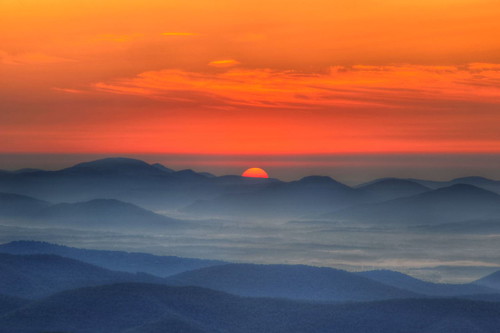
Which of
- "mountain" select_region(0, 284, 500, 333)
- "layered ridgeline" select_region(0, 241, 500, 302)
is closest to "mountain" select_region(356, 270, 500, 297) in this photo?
"layered ridgeline" select_region(0, 241, 500, 302)

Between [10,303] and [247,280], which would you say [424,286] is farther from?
[10,303]

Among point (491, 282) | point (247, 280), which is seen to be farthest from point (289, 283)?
point (491, 282)

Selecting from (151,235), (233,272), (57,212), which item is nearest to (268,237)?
(151,235)

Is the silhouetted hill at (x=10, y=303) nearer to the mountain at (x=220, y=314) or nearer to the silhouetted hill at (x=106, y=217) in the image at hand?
the mountain at (x=220, y=314)

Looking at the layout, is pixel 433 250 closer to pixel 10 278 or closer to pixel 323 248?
pixel 323 248

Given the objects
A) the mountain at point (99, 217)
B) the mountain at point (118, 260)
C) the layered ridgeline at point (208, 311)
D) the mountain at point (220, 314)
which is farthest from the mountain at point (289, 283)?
the mountain at point (99, 217)
